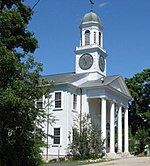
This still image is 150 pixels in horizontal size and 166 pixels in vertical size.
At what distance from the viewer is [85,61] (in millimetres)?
45500

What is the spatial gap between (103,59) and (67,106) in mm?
10821

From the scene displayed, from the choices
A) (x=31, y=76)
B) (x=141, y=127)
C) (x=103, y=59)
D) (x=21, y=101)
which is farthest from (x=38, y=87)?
(x=141, y=127)

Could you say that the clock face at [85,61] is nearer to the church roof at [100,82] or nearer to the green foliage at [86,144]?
the church roof at [100,82]

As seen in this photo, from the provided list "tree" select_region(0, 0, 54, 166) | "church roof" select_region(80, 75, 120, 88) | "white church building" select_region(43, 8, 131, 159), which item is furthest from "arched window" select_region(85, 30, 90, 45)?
"tree" select_region(0, 0, 54, 166)

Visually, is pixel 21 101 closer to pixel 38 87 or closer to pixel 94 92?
pixel 38 87

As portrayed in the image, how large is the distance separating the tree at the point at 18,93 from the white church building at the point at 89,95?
59.9 feet

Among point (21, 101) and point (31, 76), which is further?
point (31, 76)

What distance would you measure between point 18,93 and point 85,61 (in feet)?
102

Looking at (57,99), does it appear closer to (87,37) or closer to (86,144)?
(86,144)

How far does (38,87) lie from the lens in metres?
16.3

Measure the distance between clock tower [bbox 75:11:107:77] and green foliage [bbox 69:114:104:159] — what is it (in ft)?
31.0

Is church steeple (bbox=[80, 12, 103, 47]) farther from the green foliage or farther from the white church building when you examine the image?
the green foliage

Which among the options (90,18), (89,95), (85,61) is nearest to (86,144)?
(89,95)

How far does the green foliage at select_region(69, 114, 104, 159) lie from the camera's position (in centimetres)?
3603
